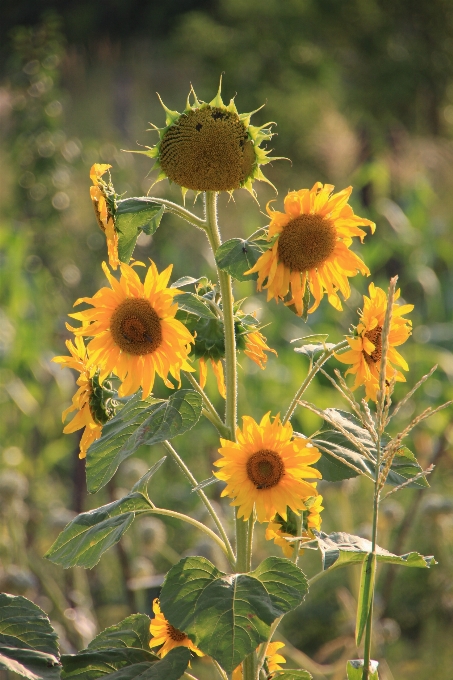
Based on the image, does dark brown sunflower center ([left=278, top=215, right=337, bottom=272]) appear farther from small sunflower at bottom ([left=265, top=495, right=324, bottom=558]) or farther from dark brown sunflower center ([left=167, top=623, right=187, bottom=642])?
dark brown sunflower center ([left=167, top=623, right=187, bottom=642])

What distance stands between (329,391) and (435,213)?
3571 mm

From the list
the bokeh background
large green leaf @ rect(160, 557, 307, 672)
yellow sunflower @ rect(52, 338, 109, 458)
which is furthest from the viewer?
the bokeh background

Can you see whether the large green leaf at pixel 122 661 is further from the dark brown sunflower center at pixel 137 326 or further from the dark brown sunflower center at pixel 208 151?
the dark brown sunflower center at pixel 208 151

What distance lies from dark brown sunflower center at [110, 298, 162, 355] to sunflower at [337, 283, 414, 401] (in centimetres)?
16

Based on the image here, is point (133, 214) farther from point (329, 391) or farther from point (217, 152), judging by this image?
point (329, 391)

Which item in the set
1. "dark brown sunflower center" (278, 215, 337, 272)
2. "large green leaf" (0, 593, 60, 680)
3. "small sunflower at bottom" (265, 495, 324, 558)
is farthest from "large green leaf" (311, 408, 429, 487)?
"large green leaf" (0, 593, 60, 680)

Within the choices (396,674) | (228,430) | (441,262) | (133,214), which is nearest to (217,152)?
(133,214)

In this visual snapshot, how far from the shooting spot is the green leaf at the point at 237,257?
0.62 metres

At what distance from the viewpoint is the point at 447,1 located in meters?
4.52

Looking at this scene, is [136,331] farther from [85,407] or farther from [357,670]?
[357,670]

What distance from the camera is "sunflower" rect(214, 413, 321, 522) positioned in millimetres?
640

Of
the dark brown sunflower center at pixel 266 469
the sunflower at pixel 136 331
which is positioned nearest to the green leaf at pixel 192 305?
the sunflower at pixel 136 331

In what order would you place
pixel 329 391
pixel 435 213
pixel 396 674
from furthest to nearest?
pixel 435 213, pixel 329 391, pixel 396 674

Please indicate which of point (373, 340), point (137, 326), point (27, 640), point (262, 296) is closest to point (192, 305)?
point (137, 326)
